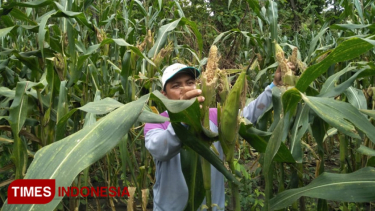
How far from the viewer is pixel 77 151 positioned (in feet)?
2.51

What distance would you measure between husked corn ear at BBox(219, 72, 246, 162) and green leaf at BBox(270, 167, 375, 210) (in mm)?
291

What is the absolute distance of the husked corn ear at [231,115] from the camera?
34.9 inches

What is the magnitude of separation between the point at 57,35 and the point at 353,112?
200 centimetres

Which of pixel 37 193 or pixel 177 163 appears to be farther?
pixel 177 163

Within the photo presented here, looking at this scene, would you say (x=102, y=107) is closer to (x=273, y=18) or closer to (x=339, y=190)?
(x=339, y=190)

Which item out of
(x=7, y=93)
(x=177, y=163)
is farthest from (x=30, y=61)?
(x=177, y=163)

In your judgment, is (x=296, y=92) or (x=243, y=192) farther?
(x=243, y=192)

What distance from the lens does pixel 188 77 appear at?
66.1 inches

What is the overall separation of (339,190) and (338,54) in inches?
16.6

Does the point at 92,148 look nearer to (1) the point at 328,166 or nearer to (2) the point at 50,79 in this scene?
(2) the point at 50,79

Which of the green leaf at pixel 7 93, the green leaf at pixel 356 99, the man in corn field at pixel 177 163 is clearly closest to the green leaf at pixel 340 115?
the man in corn field at pixel 177 163

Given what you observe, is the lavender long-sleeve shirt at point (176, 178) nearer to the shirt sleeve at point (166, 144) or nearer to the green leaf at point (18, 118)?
the shirt sleeve at point (166, 144)

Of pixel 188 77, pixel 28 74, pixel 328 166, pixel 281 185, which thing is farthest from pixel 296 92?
pixel 328 166

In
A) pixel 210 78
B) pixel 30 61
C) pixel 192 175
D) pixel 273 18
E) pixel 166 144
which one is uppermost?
pixel 273 18
